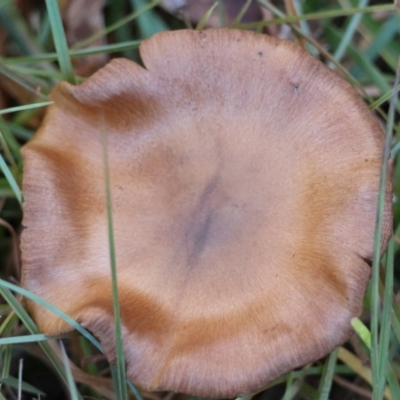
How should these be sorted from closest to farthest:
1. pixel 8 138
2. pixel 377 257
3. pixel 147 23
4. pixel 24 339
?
pixel 377 257 < pixel 24 339 < pixel 8 138 < pixel 147 23

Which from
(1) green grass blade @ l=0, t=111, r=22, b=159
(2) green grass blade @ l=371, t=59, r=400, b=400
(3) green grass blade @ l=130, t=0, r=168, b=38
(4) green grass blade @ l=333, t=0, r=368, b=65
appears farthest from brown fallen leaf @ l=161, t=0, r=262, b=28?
(2) green grass blade @ l=371, t=59, r=400, b=400

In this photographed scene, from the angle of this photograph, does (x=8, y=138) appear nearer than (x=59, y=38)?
No

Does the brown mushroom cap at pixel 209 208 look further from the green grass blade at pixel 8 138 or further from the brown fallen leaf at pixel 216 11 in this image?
the brown fallen leaf at pixel 216 11

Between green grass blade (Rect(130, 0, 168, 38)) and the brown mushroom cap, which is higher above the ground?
green grass blade (Rect(130, 0, 168, 38))

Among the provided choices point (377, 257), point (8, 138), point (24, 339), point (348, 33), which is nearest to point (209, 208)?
point (377, 257)

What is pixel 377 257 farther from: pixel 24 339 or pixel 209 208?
pixel 24 339

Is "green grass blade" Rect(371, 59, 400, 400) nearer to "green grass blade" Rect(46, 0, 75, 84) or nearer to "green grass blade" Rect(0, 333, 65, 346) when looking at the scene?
"green grass blade" Rect(0, 333, 65, 346)

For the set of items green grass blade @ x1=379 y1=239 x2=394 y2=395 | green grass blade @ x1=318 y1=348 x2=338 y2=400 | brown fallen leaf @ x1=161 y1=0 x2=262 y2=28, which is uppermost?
brown fallen leaf @ x1=161 y1=0 x2=262 y2=28
